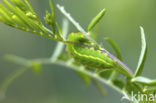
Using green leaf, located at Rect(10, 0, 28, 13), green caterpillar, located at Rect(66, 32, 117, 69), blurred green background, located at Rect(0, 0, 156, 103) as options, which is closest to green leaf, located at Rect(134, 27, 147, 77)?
A: green caterpillar, located at Rect(66, 32, 117, 69)

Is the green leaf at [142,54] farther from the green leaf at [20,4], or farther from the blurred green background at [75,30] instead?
the blurred green background at [75,30]

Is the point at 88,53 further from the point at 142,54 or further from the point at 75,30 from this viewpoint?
the point at 75,30

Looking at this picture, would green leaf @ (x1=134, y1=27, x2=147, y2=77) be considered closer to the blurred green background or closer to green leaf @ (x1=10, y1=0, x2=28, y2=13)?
green leaf @ (x1=10, y1=0, x2=28, y2=13)

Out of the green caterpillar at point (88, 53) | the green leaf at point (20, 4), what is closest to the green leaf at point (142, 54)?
the green caterpillar at point (88, 53)

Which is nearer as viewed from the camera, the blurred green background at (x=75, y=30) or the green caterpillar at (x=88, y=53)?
the green caterpillar at (x=88, y=53)

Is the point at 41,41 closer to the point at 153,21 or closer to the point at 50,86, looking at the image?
the point at 50,86

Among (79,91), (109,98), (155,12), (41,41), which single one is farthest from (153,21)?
(41,41)
